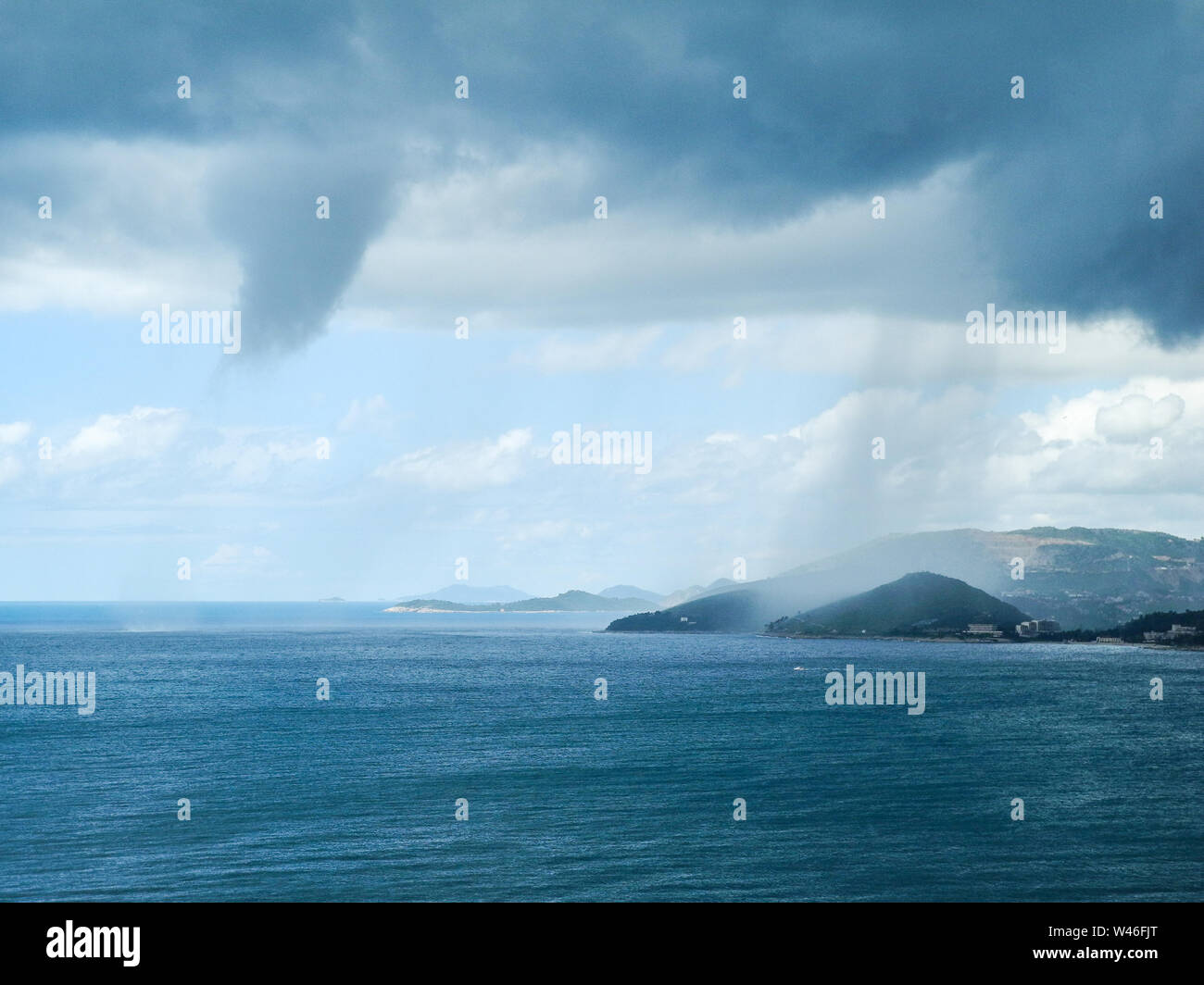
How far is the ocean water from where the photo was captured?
4834cm

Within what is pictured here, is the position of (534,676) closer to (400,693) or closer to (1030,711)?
(400,693)

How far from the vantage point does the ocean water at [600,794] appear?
48.3 meters

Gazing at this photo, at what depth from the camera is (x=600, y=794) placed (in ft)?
224

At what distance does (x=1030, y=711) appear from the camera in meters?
116
